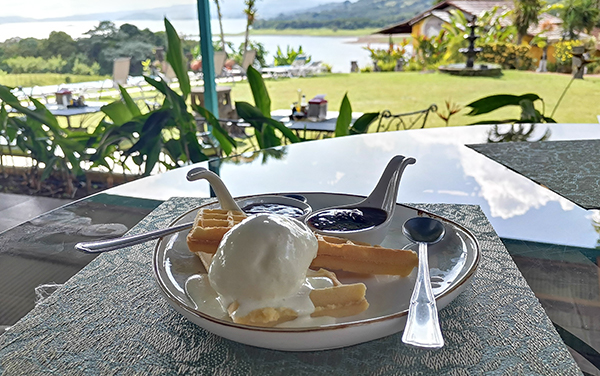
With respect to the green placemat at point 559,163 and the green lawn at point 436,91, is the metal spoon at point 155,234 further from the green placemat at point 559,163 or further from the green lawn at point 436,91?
the green lawn at point 436,91

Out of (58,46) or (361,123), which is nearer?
(361,123)

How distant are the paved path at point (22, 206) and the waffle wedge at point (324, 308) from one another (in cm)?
229

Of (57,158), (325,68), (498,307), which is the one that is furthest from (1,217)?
(325,68)

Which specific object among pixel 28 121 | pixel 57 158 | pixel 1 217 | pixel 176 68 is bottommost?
pixel 1 217

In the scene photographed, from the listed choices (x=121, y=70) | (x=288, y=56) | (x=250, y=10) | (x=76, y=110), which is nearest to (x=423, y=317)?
(x=121, y=70)

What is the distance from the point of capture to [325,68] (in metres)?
14.5

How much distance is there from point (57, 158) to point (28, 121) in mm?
428

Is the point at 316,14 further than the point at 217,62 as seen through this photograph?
Yes

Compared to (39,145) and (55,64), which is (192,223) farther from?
(55,64)

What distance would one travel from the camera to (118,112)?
1.82m

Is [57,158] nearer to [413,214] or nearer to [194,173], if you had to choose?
[194,173]

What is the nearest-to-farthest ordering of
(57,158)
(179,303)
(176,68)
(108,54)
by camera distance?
(179,303), (176,68), (57,158), (108,54)

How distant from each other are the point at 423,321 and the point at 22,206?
9.17 ft

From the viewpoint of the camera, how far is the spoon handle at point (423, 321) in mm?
372
